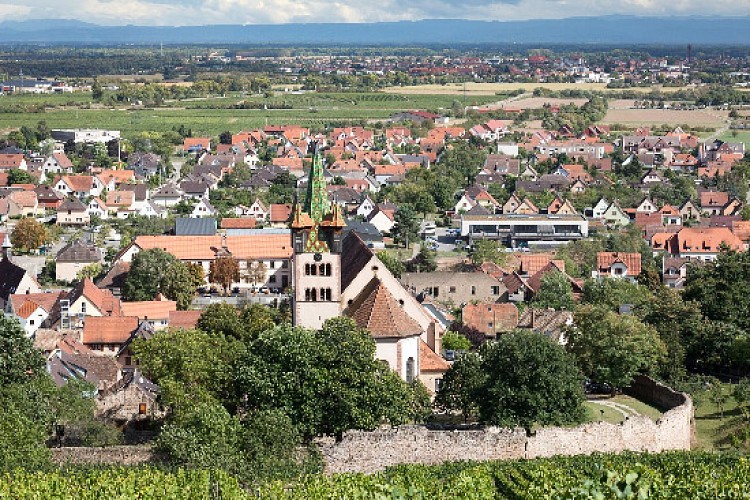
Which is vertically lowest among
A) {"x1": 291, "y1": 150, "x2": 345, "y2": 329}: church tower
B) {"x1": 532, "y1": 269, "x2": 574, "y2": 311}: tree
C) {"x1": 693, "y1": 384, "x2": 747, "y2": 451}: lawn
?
{"x1": 532, "y1": 269, "x2": 574, "y2": 311}: tree

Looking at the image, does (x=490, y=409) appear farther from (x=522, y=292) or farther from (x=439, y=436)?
(x=522, y=292)

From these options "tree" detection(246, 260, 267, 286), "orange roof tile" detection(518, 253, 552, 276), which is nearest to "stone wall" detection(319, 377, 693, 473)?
"orange roof tile" detection(518, 253, 552, 276)

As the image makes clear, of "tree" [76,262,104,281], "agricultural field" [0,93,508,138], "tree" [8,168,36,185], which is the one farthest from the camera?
"agricultural field" [0,93,508,138]

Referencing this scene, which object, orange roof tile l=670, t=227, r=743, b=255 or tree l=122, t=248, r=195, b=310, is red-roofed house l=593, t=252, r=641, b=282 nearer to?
orange roof tile l=670, t=227, r=743, b=255

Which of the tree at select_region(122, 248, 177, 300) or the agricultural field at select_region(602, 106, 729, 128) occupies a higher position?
the tree at select_region(122, 248, 177, 300)

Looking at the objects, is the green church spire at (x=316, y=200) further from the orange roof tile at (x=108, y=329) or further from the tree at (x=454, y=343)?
the orange roof tile at (x=108, y=329)

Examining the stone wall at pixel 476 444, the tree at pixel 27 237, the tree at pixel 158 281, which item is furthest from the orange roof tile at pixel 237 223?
the stone wall at pixel 476 444

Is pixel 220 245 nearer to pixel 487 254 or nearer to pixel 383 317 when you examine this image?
pixel 487 254
